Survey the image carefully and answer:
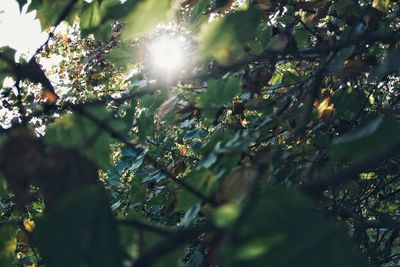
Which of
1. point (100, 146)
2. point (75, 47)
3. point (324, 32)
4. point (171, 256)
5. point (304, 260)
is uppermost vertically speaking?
point (75, 47)

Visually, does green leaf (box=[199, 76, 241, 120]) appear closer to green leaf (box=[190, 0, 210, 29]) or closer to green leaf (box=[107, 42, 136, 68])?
green leaf (box=[190, 0, 210, 29])

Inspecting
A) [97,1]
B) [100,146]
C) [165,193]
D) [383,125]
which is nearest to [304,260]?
[383,125]

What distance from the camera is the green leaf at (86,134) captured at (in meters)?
0.97

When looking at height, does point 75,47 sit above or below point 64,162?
above

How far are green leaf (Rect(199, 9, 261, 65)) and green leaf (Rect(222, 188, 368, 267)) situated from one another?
0.67m

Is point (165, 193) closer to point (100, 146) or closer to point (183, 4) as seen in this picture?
point (183, 4)

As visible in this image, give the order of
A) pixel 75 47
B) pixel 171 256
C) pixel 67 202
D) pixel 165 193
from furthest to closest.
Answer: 1. pixel 75 47
2. pixel 165 193
3. pixel 171 256
4. pixel 67 202

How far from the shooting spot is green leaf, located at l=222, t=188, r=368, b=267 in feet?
2.40

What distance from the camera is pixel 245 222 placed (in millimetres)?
738

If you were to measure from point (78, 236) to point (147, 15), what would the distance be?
94cm

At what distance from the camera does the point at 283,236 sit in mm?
748

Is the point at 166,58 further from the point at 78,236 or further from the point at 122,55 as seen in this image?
the point at 78,236

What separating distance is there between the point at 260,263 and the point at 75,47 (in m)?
10.8

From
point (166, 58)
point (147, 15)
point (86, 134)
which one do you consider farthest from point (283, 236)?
point (166, 58)
